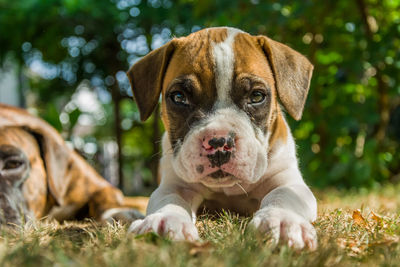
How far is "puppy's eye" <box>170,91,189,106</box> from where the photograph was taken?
2697 millimetres

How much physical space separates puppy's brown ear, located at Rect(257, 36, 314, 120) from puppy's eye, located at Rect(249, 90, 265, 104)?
17 cm

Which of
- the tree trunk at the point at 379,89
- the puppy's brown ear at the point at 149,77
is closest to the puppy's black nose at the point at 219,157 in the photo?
the puppy's brown ear at the point at 149,77

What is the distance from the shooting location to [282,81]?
9.36 ft

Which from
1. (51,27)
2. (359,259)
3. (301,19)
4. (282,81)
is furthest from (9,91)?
(359,259)

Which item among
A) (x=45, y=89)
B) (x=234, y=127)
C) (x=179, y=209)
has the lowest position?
(x=45, y=89)

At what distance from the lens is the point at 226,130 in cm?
238

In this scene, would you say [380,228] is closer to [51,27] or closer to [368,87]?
[368,87]

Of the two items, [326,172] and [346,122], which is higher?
[346,122]

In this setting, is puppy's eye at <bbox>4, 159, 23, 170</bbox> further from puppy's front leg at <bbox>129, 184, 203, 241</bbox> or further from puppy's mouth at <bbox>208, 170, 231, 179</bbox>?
puppy's mouth at <bbox>208, 170, 231, 179</bbox>

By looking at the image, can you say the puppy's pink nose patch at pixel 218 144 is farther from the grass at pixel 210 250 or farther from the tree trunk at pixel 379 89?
the tree trunk at pixel 379 89

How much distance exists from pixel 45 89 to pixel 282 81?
32.1 ft

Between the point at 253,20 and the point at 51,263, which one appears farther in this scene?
the point at 253,20

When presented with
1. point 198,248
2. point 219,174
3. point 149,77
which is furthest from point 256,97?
point 198,248

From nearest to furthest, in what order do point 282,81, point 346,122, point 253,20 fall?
point 282,81 < point 253,20 < point 346,122
